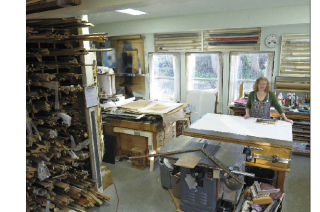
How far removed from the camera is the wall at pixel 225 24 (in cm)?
435

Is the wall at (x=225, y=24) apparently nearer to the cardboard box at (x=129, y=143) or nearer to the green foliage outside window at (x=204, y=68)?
the green foliage outside window at (x=204, y=68)

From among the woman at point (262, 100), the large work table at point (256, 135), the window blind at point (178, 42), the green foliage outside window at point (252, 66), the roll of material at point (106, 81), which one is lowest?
the large work table at point (256, 135)

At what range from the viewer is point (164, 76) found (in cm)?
663

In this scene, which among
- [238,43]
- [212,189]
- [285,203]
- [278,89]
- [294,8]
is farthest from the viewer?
[238,43]

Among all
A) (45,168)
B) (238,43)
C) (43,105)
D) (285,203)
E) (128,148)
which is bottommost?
(285,203)

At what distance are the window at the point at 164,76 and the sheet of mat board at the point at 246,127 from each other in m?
2.81

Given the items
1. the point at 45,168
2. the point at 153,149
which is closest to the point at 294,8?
the point at 153,149

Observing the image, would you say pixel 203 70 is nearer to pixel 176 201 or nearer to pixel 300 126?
pixel 300 126

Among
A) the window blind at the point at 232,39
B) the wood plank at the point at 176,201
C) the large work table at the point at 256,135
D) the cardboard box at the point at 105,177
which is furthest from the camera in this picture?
the window blind at the point at 232,39

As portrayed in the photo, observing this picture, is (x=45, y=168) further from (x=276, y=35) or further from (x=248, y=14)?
(x=276, y=35)

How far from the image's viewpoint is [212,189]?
7.52 feet

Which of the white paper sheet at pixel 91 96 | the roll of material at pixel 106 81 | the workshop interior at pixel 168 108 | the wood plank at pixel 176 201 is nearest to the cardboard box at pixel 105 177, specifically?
the workshop interior at pixel 168 108

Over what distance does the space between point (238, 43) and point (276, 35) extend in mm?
817

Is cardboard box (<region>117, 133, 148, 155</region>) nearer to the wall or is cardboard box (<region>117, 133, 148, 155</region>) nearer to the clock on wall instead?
the wall
